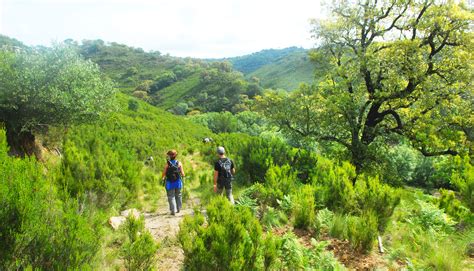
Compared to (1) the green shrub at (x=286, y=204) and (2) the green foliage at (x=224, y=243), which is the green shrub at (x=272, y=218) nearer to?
(1) the green shrub at (x=286, y=204)

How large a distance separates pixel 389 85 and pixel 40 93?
→ 504 inches

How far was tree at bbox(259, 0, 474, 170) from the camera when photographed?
11625mm

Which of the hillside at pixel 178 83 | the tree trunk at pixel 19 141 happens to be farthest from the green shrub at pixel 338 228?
Result: the hillside at pixel 178 83

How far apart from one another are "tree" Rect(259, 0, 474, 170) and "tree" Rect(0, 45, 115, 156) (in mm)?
7718

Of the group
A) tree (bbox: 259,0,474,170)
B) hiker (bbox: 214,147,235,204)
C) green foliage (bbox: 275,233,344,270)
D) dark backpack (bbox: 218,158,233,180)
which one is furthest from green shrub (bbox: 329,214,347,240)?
tree (bbox: 259,0,474,170)

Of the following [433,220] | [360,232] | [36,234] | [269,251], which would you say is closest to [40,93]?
[36,234]

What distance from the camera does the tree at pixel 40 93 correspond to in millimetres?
9641

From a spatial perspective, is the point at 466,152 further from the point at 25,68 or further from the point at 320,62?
the point at 25,68

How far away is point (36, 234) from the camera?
3949 mm

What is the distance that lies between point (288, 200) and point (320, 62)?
9610 millimetres

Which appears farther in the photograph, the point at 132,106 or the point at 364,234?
the point at 132,106

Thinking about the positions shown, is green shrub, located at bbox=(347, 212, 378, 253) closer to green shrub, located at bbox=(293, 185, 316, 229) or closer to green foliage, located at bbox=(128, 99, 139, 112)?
green shrub, located at bbox=(293, 185, 316, 229)

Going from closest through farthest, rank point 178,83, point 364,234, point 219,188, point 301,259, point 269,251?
point 269,251, point 301,259, point 364,234, point 219,188, point 178,83

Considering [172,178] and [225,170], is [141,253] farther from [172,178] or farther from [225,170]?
[225,170]
